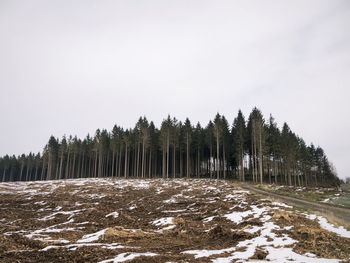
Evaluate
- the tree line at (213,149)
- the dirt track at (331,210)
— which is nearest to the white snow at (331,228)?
the dirt track at (331,210)

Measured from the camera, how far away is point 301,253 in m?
7.59

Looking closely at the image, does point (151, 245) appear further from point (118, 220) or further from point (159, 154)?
point (159, 154)

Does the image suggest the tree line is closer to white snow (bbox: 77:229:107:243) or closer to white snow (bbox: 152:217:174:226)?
white snow (bbox: 152:217:174:226)

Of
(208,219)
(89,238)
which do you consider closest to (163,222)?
(208,219)

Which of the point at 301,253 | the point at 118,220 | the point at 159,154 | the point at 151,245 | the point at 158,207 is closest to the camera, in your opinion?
the point at 301,253

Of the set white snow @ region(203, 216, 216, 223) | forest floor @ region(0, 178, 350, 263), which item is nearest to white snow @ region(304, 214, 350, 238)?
forest floor @ region(0, 178, 350, 263)

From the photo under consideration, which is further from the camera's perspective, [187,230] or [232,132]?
[232,132]

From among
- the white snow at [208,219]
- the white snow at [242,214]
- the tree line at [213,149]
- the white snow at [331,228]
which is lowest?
the white snow at [208,219]

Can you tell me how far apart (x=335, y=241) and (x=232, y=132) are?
183 ft

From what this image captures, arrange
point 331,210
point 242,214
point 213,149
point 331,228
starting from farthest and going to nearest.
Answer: point 213,149
point 331,210
point 242,214
point 331,228

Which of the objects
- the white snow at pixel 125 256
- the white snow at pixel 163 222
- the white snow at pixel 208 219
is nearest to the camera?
the white snow at pixel 125 256

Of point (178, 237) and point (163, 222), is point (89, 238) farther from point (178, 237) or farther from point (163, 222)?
point (163, 222)

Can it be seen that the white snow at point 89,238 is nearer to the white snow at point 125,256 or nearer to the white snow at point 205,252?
the white snow at point 125,256

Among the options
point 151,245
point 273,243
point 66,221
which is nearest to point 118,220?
point 66,221
